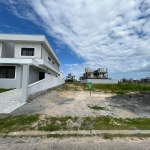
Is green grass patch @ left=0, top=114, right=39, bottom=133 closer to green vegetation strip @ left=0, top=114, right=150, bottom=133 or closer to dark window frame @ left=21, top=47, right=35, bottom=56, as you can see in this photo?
green vegetation strip @ left=0, top=114, right=150, bottom=133

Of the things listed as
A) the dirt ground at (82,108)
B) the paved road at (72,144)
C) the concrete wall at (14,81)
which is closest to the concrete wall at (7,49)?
the concrete wall at (14,81)

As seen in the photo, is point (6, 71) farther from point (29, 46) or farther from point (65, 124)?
point (65, 124)

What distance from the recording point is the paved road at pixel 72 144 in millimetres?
3012

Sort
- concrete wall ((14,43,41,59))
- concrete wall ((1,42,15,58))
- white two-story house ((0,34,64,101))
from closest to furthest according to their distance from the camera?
white two-story house ((0,34,64,101)), concrete wall ((14,43,41,59)), concrete wall ((1,42,15,58))

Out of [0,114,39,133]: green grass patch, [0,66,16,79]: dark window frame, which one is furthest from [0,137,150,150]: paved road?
[0,66,16,79]: dark window frame

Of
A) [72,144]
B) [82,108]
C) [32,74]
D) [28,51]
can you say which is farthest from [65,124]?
[28,51]

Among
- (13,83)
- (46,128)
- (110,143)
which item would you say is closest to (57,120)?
(46,128)

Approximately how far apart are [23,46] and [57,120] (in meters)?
14.2

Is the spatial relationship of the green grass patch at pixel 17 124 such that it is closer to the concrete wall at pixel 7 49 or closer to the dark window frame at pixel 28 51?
the dark window frame at pixel 28 51

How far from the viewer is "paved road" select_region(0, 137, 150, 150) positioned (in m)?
3.01

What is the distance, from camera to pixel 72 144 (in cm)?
318

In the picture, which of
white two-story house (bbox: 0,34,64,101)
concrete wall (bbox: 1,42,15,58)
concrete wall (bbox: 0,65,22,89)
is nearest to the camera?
white two-story house (bbox: 0,34,64,101)

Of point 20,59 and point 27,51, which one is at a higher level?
point 27,51

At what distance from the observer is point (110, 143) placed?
3240mm
